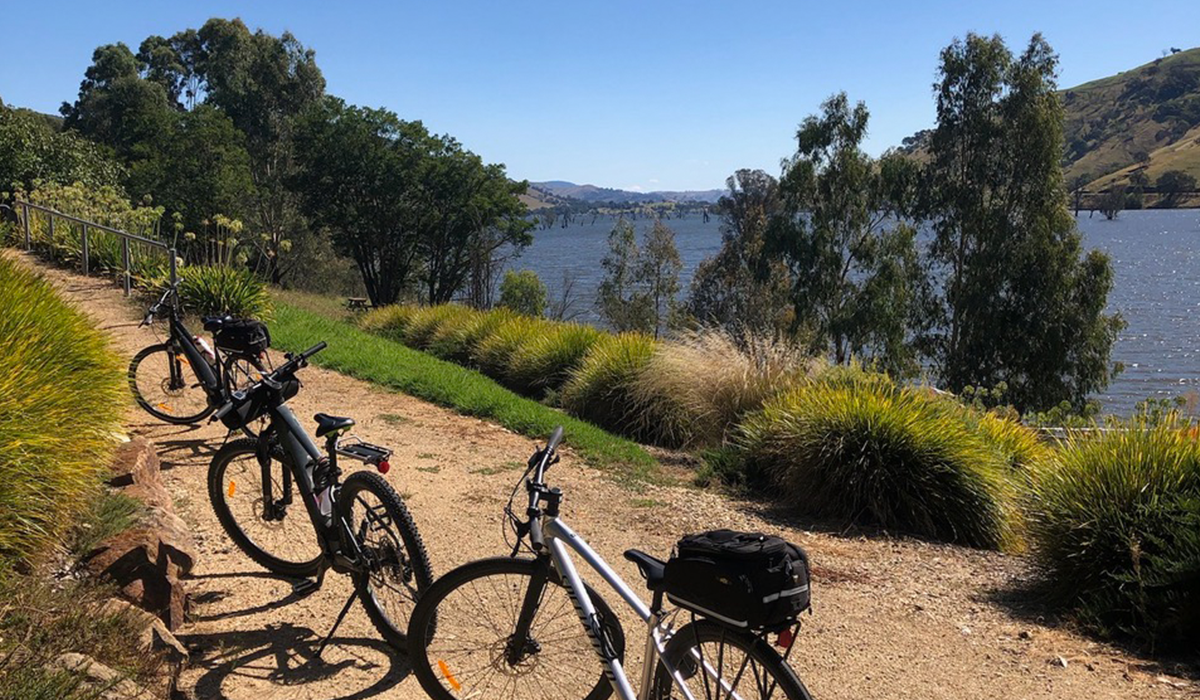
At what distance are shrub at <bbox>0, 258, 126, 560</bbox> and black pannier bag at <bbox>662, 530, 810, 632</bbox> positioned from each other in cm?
280

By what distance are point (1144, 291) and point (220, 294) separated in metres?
78.7

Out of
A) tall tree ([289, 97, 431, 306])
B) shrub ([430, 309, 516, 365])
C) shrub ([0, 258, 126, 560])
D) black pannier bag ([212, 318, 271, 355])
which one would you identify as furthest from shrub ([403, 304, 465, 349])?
tall tree ([289, 97, 431, 306])

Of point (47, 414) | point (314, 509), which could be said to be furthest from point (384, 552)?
point (47, 414)

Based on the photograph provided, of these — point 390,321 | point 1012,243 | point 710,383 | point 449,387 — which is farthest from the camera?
point 1012,243

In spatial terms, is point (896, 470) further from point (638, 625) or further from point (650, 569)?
point (650, 569)

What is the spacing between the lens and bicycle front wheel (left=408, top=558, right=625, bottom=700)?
3.26 meters

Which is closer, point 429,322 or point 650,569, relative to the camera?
point 650,569

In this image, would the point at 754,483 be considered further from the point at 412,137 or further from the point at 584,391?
the point at 412,137

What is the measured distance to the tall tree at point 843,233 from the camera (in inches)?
1315

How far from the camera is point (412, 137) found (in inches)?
1619

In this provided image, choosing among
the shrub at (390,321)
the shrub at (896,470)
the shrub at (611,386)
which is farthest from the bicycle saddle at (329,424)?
the shrub at (390,321)

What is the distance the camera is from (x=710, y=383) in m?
10.5

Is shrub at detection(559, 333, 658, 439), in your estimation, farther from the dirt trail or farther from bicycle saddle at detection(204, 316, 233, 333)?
bicycle saddle at detection(204, 316, 233, 333)

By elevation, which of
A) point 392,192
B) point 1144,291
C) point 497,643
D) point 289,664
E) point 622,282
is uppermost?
point 392,192
